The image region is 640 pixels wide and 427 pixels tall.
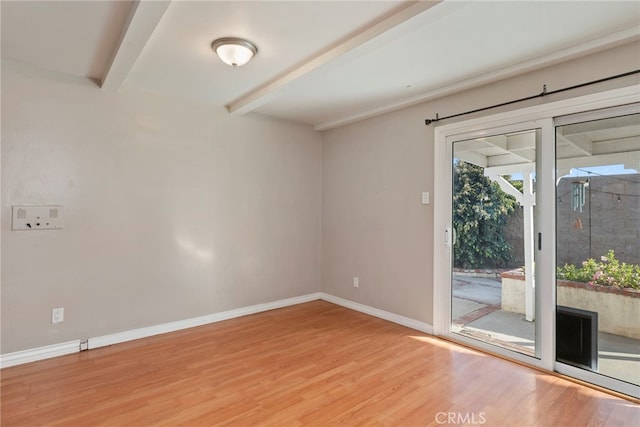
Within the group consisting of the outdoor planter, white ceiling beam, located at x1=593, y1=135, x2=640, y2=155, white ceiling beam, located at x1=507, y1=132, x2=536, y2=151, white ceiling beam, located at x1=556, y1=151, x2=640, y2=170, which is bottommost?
the outdoor planter

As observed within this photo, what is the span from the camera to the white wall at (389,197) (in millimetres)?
3079

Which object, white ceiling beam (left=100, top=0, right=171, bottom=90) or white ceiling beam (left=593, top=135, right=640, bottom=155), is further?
white ceiling beam (left=593, top=135, right=640, bottom=155)

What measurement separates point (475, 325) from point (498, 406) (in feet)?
3.57

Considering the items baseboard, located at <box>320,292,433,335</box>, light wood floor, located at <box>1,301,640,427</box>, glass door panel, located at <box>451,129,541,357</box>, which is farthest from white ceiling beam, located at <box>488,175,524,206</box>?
baseboard, located at <box>320,292,433,335</box>

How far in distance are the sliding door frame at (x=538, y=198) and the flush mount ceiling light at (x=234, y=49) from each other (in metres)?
2.00

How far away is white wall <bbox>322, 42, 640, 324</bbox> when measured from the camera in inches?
121

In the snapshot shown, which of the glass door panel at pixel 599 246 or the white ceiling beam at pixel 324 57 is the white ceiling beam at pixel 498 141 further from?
the white ceiling beam at pixel 324 57

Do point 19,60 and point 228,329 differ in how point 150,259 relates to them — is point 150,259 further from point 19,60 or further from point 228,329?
point 19,60

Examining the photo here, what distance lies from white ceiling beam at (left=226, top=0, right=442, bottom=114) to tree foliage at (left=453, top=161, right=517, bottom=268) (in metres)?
1.68

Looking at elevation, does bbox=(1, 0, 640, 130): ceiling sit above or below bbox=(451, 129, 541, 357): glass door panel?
above

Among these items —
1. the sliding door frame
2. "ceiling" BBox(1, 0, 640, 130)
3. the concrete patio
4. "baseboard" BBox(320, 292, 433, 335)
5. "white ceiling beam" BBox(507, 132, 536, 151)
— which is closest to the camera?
"ceiling" BBox(1, 0, 640, 130)

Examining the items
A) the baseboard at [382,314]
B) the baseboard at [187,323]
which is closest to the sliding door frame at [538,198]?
the baseboard at [382,314]

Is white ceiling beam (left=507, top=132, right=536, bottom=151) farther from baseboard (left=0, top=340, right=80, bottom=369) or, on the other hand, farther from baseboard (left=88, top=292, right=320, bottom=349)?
baseboard (left=0, top=340, right=80, bottom=369)

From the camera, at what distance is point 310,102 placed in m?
3.63
